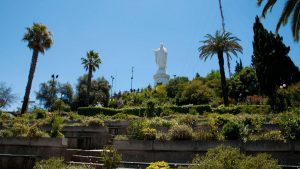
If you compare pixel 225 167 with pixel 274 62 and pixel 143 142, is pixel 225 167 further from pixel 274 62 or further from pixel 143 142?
pixel 274 62

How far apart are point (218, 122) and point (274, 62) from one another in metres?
26.3

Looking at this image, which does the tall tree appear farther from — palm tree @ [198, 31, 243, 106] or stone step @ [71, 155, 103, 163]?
stone step @ [71, 155, 103, 163]

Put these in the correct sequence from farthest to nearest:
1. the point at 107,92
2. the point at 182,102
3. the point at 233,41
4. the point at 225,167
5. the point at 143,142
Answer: the point at 107,92, the point at 182,102, the point at 233,41, the point at 143,142, the point at 225,167

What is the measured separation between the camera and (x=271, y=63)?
134ft

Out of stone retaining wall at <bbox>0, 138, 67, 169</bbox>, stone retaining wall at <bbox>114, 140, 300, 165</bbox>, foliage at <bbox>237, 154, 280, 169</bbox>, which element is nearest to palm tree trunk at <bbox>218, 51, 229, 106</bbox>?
stone retaining wall at <bbox>114, 140, 300, 165</bbox>

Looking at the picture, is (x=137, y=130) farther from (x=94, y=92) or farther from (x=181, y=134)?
(x=94, y=92)

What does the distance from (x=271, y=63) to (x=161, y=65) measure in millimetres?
44719

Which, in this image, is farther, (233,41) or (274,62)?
(233,41)

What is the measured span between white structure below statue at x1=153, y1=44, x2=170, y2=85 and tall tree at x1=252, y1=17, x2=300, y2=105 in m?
41.3

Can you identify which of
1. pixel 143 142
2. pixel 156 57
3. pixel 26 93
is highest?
pixel 156 57

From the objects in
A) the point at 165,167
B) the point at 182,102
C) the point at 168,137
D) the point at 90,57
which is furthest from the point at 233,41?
the point at 165,167

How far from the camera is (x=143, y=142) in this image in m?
14.6

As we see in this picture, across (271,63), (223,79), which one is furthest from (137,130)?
(271,63)

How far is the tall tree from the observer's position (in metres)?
39.8
